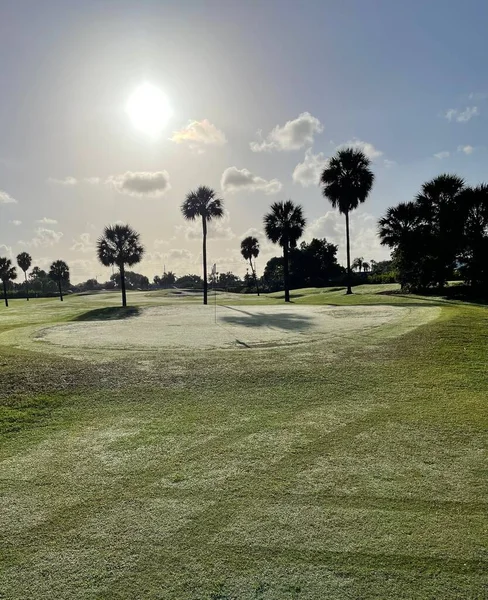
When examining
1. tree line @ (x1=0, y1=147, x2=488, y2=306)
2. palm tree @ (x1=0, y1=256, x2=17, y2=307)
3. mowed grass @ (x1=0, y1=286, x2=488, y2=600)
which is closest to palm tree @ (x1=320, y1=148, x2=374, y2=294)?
tree line @ (x1=0, y1=147, x2=488, y2=306)

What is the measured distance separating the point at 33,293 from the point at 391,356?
107783 millimetres

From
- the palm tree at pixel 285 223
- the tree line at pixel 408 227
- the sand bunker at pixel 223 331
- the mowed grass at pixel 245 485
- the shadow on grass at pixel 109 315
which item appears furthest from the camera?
the palm tree at pixel 285 223

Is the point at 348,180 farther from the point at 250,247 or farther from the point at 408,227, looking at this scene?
the point at 250,247

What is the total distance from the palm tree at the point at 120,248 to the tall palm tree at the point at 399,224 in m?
26.2

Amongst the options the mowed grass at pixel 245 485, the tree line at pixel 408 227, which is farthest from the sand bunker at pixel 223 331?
the tree line at pixel 408 227

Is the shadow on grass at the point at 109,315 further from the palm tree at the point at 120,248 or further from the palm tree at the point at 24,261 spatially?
the palm tree at the point at 24,261

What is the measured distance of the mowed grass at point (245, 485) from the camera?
11.5 feet

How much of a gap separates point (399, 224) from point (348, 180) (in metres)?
6.83

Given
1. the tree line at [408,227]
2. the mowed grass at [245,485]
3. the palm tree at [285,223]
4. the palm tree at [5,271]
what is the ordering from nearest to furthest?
the mowed grass at [245,485] < the tree line at [408,227] < the palm tree at [285,223] < the palm tree at [5,271]

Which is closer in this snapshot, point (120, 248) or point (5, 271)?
point (120, 248)

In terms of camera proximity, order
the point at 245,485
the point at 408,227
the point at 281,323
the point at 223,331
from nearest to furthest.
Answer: the point at 245,485, the point at 223,331, the point at 281,323, the point at 408,227

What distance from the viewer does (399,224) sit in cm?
4016

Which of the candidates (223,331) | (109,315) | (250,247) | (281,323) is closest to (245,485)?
(223,331)

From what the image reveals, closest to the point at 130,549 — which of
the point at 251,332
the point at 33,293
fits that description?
the point at 251,332
